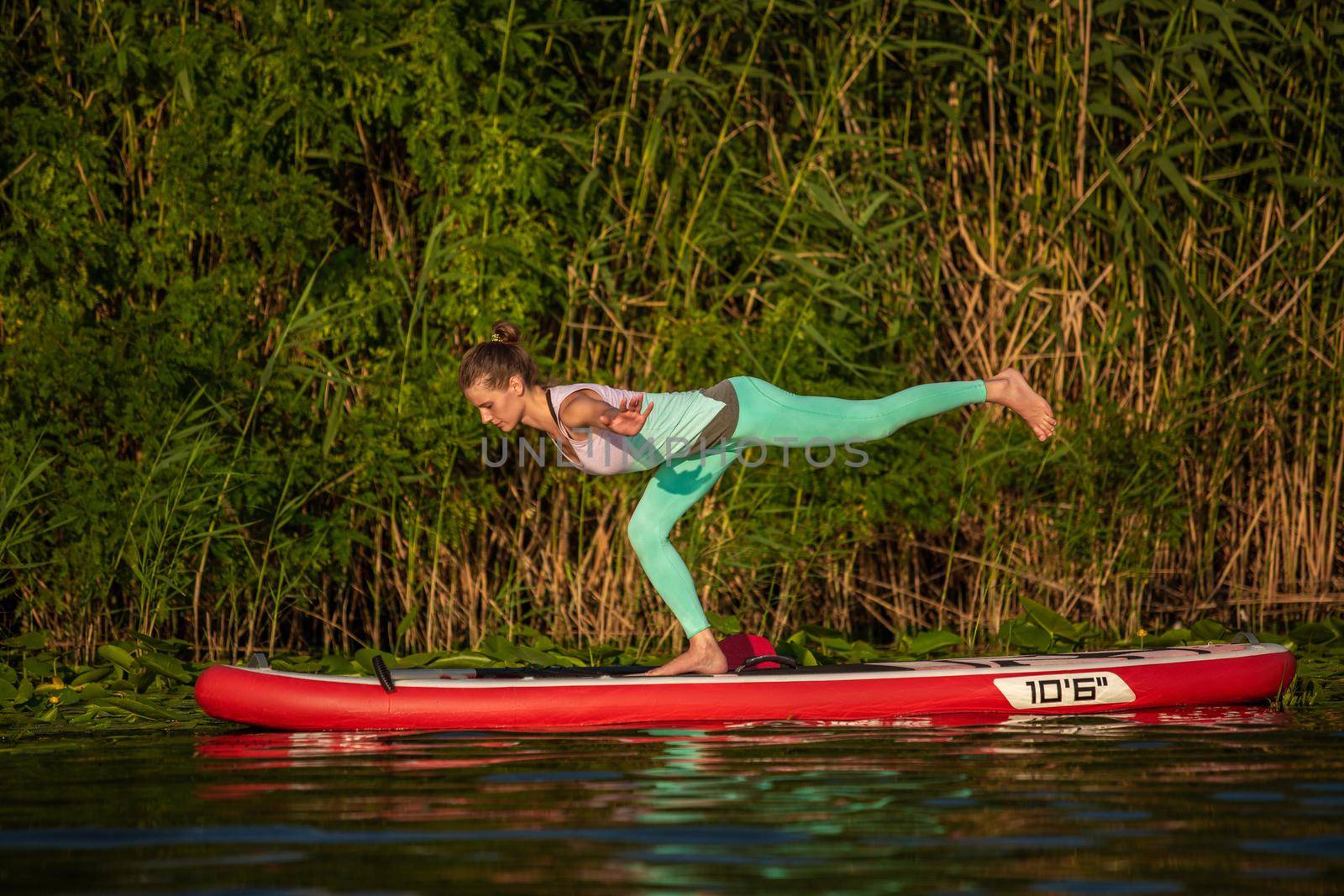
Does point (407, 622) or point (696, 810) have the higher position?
point (407, 622)

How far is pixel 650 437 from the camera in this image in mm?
5609

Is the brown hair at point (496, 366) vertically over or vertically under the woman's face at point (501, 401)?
over

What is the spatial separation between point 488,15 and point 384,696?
11.9ft

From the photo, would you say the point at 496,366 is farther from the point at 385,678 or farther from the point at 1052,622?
the point at 1052,622

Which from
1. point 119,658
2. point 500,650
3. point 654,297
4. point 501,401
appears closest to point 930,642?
point 500,650

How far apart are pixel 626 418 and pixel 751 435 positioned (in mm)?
728

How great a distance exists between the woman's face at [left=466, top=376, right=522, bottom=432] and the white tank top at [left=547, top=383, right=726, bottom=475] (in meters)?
0.11

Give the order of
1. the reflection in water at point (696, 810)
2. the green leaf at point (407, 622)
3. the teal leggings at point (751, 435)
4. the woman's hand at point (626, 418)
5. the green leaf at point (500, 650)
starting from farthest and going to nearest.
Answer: the green leaf at point (407, 622) < the green leaf at point (500, 650) < the teal leggings at point (751, 435) < the woman's hand at point (626, 418) < the reflection in water at point (696, 810)

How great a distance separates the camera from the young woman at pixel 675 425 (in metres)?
5.57

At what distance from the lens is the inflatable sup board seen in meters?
5.30

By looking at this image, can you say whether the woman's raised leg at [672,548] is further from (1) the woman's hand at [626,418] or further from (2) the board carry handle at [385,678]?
(2) the board carry handle at [385,678]

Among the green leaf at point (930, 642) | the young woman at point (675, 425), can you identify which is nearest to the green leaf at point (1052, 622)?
the green leaf at point (930, 642)

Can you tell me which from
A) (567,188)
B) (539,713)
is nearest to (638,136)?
(567,188)

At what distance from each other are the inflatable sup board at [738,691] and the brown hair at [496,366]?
37.1 inches
